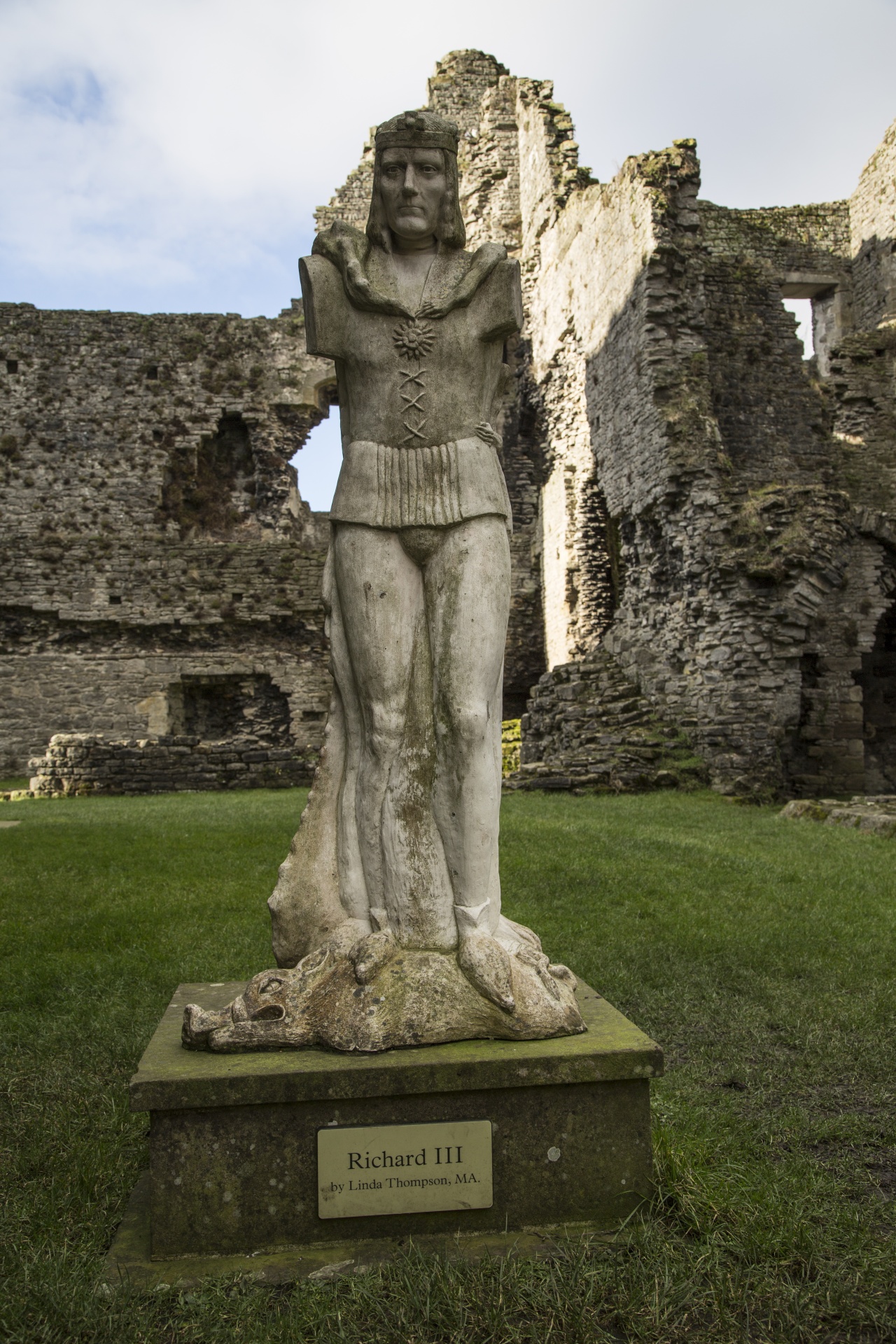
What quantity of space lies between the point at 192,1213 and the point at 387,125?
2.82m

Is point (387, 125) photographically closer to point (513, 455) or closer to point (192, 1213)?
point (192, 1213)

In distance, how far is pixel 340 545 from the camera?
8.93 feet

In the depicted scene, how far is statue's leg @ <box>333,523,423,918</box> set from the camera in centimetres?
263

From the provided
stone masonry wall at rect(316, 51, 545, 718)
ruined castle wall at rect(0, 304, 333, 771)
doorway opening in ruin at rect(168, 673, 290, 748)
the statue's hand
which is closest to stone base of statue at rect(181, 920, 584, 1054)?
the statue's hand

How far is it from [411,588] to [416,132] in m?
1.25

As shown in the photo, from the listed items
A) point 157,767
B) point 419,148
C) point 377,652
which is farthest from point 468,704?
point 157,767

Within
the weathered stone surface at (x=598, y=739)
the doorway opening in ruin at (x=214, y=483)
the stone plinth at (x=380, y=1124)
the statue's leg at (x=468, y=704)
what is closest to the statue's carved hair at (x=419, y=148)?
the statue's leg at (x=468, y=704)

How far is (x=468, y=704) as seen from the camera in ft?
8.56

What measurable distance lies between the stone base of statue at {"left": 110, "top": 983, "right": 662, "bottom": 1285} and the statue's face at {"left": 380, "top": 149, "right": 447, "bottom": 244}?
85.9 inches

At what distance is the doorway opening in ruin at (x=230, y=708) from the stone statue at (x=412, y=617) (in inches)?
628

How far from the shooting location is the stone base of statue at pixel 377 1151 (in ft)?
7.18

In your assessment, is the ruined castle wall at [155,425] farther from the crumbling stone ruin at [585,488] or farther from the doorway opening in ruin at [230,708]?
the doorway opening in ruin at [230,708]

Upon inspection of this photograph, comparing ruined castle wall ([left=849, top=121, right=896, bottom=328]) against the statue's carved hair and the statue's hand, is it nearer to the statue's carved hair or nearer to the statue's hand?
the statue's carved hair

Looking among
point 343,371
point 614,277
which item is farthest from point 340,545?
point 614,277
